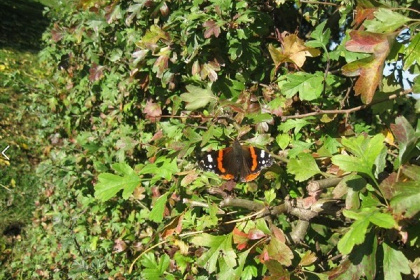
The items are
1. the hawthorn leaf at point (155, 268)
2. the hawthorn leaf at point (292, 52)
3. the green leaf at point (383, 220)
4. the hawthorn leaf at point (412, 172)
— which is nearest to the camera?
the green leaf at point (383, 220)

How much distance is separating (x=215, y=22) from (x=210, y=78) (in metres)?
0.30

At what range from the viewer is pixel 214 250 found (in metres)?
1.71

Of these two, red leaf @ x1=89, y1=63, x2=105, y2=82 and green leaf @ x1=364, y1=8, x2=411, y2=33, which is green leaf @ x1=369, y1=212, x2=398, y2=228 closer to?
green leaf @ x1=364, y1=8, x2=411, y2=33

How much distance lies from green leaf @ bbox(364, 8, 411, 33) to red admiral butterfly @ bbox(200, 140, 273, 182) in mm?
747

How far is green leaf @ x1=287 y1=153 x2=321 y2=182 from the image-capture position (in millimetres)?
1576

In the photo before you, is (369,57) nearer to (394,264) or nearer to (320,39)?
(394,264)

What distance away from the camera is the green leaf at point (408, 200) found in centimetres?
111

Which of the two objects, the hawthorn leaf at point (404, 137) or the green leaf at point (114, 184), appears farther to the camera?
the green leaf at point (114, 184)

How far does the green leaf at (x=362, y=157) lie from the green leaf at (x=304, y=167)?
0.28m

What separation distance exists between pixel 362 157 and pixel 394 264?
33 centimetres

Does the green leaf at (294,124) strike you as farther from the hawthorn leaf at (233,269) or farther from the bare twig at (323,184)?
the hawthorn leaf at (233,269)

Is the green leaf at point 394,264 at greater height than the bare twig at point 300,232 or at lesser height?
greater

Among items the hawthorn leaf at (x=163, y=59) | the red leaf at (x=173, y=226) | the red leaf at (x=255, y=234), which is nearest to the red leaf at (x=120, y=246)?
the red leaf at (x=173, y=226)

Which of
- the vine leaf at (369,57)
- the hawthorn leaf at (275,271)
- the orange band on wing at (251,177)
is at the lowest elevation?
the hawthorn leaf at (275,271)
